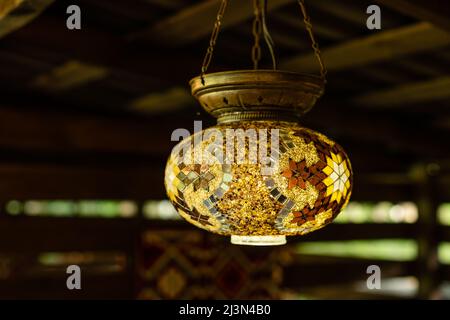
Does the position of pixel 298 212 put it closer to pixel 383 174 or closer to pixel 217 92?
pixel 217 92

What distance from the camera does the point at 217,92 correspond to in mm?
1518

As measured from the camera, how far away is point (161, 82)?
171 inches

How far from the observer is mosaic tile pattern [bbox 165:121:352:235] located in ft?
4.38

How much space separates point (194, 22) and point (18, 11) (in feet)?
3.83

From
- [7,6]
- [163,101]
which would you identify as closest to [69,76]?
[163,101]

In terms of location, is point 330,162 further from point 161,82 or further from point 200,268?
point 200,268

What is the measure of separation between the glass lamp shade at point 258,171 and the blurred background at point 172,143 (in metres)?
1.30

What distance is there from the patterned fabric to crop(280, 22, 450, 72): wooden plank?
213 centimetres

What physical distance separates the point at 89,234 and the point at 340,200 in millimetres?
4289

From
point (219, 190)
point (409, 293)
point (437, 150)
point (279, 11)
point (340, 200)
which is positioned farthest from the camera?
point (409, 293)

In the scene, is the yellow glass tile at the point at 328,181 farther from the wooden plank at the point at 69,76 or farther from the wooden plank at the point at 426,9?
the wooden plank at the point at 69,76

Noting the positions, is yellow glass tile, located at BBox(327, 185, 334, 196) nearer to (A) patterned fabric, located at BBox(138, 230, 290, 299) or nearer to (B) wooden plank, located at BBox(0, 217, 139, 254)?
(A) patterned fabric, located at BBox(138, 230, 290, 299)
